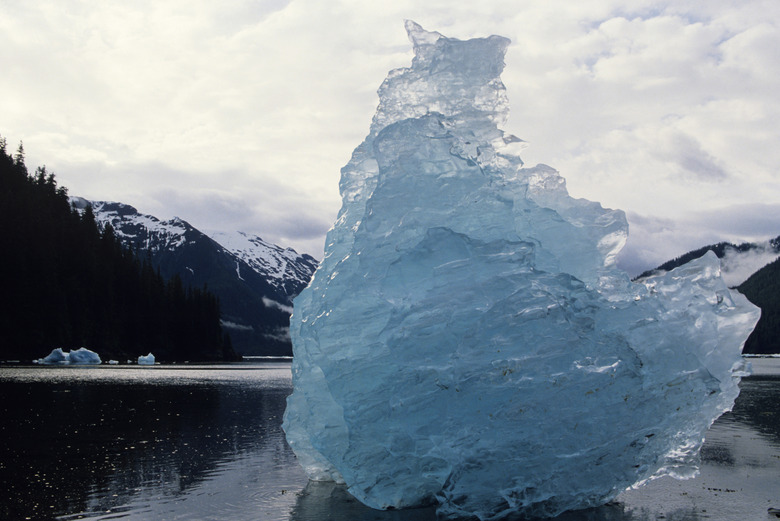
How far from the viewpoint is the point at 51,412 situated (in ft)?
88.0

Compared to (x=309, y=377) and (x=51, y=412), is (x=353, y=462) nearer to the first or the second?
(x=309, y=377)

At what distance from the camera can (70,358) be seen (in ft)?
267

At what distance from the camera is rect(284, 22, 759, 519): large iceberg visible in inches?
432

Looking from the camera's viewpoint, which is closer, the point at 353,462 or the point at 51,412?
the point at 353,462

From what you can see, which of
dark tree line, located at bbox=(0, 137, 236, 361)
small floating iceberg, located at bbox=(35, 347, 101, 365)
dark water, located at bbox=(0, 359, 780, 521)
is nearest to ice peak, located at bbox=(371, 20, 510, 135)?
dark water, located at bbox=(0, 359, 780, 521)

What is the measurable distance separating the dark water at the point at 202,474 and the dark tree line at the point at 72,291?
57953 millimetres

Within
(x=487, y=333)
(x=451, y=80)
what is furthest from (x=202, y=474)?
(x=451, y=80)

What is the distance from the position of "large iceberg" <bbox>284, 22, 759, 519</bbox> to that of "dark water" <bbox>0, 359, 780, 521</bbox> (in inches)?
44.6

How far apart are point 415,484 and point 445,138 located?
682 cm

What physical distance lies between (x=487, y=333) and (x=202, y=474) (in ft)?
29.1

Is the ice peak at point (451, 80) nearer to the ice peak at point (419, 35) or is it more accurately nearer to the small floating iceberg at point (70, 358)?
the ice peak at point (419, 35)

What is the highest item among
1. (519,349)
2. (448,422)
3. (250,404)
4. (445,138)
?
(445,138)

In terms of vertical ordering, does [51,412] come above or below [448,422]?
below

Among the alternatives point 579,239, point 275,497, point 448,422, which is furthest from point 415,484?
point 579,239
